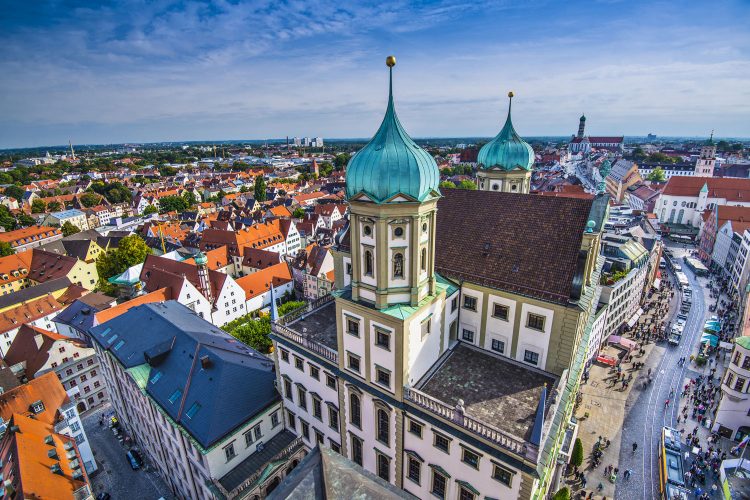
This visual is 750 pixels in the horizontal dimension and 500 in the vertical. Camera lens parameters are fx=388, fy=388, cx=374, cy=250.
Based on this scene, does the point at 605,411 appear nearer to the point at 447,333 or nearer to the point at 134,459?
the point at 447,333

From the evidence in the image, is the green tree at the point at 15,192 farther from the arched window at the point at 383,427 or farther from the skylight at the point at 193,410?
the arched window at the point at 383,427

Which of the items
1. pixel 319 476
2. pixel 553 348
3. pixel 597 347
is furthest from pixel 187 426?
pixel 597 347

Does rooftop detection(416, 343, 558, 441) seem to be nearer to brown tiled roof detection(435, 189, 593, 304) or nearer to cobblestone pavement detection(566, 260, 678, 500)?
brown tiled roof detection(435, 189, 593, 304)

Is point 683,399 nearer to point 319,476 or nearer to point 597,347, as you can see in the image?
point 597,347

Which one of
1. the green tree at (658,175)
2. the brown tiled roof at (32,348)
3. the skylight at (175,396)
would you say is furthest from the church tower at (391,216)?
the green tree at (658,175)

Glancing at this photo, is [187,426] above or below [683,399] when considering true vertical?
above
